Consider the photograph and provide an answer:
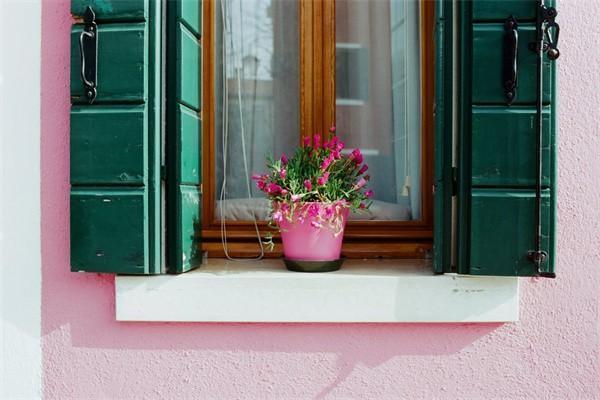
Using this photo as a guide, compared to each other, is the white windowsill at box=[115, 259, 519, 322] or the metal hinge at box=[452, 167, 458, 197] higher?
the metal hinge at box=[452, 167, 458, 197]

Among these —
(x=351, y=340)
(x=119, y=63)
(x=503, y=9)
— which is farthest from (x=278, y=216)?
(x=503, y=9)

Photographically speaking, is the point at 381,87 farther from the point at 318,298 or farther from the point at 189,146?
the point at 318,298

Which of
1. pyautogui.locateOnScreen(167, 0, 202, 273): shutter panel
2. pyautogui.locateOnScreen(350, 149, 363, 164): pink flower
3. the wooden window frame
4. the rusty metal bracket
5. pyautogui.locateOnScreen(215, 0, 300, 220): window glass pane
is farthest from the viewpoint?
pyautogui.locateOnScreen(215, 0, 300, 220): window glass pane

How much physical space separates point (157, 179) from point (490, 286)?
1166 mm

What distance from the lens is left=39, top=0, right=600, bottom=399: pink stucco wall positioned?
1.97 meters

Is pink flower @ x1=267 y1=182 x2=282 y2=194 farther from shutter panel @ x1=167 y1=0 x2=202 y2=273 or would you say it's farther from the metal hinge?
the metal hinge

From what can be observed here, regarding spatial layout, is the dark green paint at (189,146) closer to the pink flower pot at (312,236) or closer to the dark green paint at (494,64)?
the pink flower pot at (312,236)

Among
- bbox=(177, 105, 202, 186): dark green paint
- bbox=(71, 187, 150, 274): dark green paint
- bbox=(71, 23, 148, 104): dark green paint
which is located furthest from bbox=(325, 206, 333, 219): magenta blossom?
bbox=(71, 23, 148, 104): dark green paint

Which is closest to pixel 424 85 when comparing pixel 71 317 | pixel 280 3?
pixel 280 3

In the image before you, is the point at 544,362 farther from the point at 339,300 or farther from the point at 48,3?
the point at 48,3

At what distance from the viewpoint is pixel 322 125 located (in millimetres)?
2273

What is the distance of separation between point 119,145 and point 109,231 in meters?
0.29

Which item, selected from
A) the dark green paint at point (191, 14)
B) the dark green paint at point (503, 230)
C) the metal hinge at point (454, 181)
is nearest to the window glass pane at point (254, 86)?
the dark green paint at point (191, 14)

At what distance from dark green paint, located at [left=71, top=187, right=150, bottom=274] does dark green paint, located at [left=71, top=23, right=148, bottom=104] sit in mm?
321
